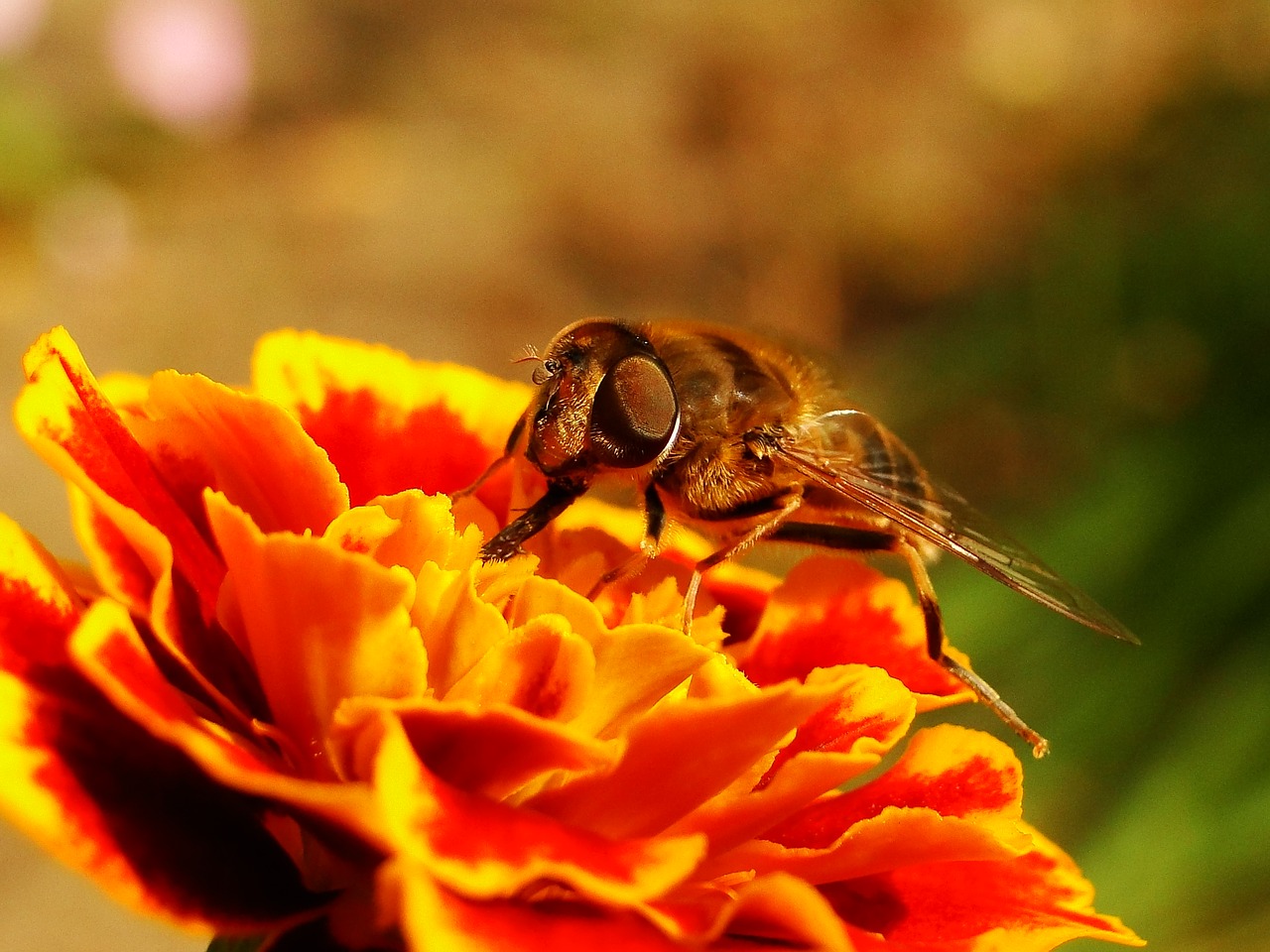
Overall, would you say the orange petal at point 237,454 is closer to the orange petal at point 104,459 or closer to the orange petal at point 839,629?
the orange petal at point 104,459

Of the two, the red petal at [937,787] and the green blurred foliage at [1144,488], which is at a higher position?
the green blurred foliage at [1144,488]

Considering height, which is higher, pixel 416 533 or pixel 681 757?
pixel 416 533

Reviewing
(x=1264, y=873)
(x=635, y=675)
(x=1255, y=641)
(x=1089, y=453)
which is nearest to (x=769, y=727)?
(x=635, y=675)

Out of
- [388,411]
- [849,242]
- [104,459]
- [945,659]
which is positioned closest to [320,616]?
[104,459]

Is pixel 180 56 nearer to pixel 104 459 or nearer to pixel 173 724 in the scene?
pixel 104 459

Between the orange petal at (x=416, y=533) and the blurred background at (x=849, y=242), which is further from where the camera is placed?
the blurred background at (x=849, y=242)

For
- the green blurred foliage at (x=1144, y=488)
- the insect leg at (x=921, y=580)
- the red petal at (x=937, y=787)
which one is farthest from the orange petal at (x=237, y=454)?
the green blurred foliage at (x=1144, y=488)

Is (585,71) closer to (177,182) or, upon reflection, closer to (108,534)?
(177,182)
